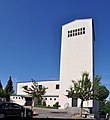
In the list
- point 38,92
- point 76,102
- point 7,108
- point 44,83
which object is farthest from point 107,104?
point 7,108

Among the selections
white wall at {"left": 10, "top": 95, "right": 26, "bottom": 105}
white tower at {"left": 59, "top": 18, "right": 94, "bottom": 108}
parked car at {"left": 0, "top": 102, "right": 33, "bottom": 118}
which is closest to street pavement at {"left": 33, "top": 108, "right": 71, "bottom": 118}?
parked car at {"left": 0, "top": 102, "right": 33, "bottom": 118}

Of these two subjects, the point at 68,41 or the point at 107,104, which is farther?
the point at 107,104

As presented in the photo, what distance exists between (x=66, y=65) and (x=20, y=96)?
16.4 metres

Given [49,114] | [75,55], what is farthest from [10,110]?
[75,55]

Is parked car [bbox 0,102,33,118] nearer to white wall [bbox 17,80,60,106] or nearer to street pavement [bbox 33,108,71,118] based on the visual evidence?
street pavement [bbox 33,108,71,118]

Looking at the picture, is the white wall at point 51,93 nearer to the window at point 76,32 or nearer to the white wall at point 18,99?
the white wall at point 18,99

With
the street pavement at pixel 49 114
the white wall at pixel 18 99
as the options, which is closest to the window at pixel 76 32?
the street pavement at pixel 49 114

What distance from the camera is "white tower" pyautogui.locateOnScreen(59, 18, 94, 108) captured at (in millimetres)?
50000

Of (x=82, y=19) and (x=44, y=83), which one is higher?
(x=82, y=19)

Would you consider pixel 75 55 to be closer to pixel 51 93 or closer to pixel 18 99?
pixel 51 93

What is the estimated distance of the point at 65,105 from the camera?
5072 centimetres

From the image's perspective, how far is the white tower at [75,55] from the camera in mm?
50000

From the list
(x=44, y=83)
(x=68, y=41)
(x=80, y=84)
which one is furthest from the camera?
(x=44, y=83)

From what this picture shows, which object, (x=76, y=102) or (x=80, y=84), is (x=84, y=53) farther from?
(x=80, y=84)
